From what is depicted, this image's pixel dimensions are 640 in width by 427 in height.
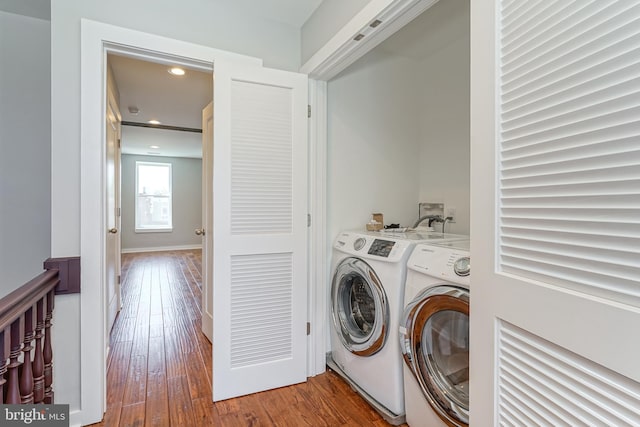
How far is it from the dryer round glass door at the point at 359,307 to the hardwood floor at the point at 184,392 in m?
0.34

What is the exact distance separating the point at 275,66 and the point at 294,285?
151cm

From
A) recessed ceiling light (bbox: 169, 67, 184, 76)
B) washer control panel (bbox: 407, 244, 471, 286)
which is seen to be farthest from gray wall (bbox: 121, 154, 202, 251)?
washer control panel (bbox: 407, 244, 471, 286)

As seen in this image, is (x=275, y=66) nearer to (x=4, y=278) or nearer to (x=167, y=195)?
(x=4, y=278)

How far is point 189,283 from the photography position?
4.66m

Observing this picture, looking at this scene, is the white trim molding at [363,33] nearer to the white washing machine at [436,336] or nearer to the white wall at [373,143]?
the white wall at [373,143]

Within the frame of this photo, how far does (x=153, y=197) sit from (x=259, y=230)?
6770 mm

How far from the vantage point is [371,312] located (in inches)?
77.2

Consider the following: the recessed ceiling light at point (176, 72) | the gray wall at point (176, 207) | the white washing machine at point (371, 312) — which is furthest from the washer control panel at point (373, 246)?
the gray wall at point (176, 207)

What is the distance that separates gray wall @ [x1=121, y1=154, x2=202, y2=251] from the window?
0.11m

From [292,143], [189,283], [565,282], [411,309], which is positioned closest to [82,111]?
[292,143]

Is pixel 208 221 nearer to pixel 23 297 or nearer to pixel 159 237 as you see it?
pixel 23 297

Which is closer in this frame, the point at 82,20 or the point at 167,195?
the point at 82,20

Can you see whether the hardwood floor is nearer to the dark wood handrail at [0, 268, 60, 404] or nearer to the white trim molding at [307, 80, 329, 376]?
the white trim molding at [307, 80, 329, 376]

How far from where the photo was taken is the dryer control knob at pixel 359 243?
1.95 meters
